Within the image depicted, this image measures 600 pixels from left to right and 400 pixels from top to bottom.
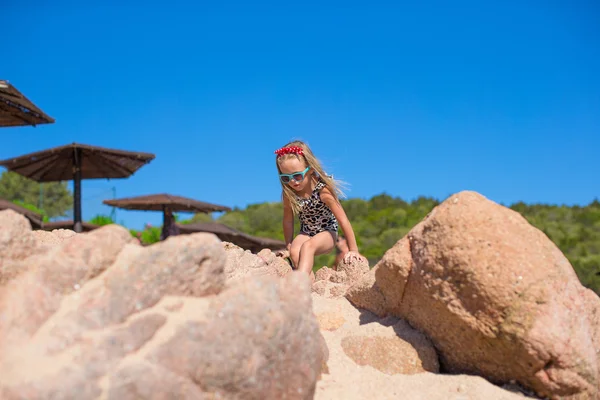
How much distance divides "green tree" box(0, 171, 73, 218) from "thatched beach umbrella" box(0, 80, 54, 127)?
3202cm

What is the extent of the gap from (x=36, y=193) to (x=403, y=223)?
3038 cm

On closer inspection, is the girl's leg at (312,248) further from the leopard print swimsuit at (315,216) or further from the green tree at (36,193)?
the green tree at (36,193)

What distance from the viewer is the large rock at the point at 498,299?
9.37 ft

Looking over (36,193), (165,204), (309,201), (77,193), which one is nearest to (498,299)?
(309,201)

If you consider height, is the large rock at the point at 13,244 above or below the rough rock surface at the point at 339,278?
above

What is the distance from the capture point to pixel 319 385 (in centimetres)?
289

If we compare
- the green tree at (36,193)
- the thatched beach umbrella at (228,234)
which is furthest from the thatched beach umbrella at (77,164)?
the green tree at (36,193)

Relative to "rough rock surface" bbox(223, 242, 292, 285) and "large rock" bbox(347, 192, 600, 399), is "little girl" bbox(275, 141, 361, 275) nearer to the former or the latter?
"rough rock surface" bbox(223, 242, 292, 285)

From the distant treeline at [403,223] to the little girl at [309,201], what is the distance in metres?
13.3

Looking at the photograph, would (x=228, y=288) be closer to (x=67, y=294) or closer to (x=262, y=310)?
(x=262, y=310)

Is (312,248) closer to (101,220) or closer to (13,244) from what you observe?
(13,244)

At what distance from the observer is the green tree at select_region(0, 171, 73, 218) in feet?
131

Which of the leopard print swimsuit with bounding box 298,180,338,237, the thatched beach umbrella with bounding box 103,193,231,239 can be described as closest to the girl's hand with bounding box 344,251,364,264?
the leopard print swimsuit with bounding box 298,180,338,237

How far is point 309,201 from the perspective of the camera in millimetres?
5539
